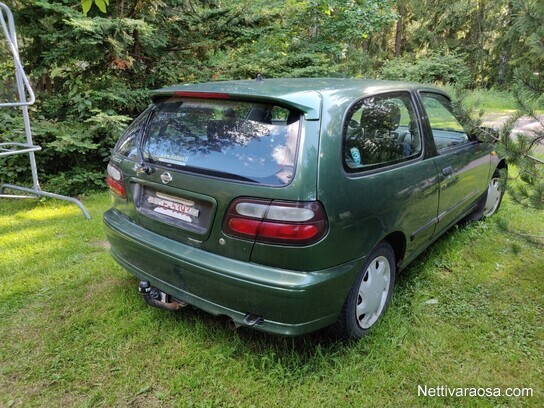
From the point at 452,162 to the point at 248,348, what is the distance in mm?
2272

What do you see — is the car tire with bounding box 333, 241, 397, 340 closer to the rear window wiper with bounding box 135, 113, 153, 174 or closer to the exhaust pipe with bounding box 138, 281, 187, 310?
the exhaust pipe with bounding box 138, 281, 187, 310

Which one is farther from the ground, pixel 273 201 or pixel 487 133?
pixel 487 133

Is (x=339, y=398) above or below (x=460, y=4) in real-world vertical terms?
below

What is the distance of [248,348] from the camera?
241cm

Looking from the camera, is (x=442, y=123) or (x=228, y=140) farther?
(x=442, y=123)

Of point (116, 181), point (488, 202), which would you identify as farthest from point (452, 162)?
point (116, 181)

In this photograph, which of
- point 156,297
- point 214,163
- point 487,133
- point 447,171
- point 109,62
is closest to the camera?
point 214,163

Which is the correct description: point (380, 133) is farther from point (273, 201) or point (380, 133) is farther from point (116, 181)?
point (116, 181)

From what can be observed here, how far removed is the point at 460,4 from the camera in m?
19.8

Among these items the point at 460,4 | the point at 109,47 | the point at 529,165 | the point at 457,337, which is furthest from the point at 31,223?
the point at 460,4

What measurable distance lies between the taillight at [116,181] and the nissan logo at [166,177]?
1.54 ft

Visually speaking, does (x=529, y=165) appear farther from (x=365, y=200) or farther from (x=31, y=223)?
(x=31, y=223)

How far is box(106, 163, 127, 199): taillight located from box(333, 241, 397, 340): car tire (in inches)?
64.3

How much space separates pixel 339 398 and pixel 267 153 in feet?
4.49
